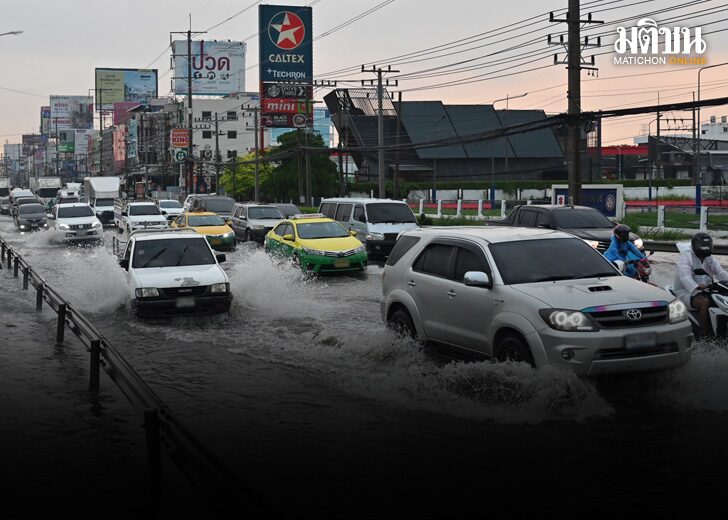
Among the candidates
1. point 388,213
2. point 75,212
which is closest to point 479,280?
point 388,213

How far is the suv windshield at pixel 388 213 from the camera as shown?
27.4 m

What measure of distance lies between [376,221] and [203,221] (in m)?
7.93

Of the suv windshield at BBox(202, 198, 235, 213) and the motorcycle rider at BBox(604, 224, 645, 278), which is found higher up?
the suv windshield at BBox(202, 198, 235, 213)

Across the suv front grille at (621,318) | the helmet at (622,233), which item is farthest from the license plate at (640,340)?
the helmet at (622,233)

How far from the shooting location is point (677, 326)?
28.9 ft

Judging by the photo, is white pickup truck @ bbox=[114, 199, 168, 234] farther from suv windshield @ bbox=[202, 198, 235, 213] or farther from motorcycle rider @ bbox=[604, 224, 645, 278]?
motorcycle rider @ bbox=[604, 224, 645, 278]

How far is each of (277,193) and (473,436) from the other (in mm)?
70537

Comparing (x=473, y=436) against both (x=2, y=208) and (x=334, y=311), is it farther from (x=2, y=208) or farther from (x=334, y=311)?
(x=2, y=208)

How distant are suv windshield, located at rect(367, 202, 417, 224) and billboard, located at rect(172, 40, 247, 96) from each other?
98968mm

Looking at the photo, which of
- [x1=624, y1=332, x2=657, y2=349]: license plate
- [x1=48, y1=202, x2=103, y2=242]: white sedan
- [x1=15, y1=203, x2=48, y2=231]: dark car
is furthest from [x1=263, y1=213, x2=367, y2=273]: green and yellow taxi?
[x1=15, y1=203, x2=48, y2=231]: dark car

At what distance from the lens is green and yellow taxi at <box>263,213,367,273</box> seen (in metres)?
22.5

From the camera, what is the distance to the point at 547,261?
32.4 feet

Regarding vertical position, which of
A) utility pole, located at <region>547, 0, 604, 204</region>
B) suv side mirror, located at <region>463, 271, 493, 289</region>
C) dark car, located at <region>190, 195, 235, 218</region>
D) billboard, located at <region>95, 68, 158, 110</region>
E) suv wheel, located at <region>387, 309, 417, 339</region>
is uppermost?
billboard, located at <region>95, 68, 158, 110</region>

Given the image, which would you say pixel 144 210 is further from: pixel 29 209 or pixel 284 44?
pixel 284 44
